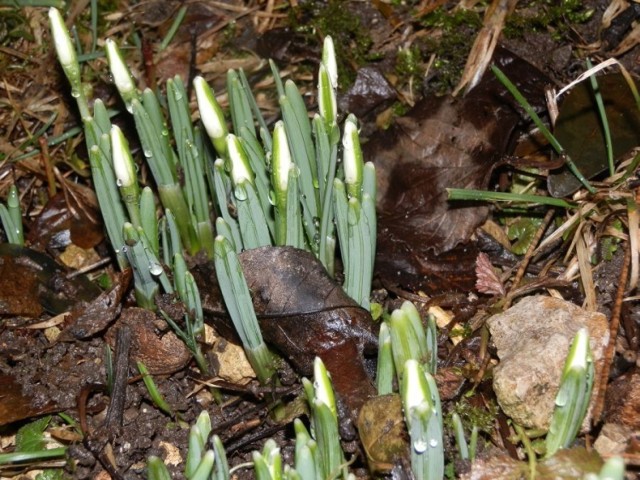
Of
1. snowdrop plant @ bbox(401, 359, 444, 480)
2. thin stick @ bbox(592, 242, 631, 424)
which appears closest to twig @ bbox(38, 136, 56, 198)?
snowdrop plant @ bbox(401, 359, 444, 480)

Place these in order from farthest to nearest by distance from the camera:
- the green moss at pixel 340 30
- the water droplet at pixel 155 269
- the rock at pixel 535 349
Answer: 1. the green moss at pixel 340 30
2. the water droplet at pixel 155 269
3. the rock at pixel 535 349

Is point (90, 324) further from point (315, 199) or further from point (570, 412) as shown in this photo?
point (570, 412)

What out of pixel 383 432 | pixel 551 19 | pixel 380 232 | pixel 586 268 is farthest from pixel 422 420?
pixel 551 19

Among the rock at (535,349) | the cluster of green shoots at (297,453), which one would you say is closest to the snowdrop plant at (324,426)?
the cluster of green shoots at (297,453)

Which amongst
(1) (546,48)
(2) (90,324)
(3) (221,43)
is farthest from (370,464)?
(3) (221,43)

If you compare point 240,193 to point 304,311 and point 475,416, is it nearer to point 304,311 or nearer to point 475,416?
point 304,311

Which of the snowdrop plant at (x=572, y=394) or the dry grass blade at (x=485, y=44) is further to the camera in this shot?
the dry grass blade at (x=485, y=44)

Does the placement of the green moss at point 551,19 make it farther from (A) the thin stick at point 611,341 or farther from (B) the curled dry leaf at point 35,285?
(B) the curled dry leaf at point 35,285
